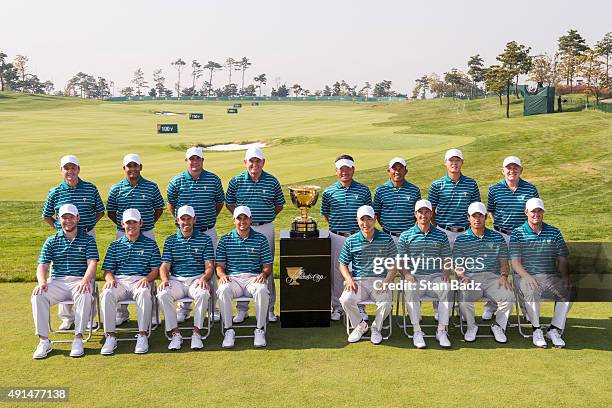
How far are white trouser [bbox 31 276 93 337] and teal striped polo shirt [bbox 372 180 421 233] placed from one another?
379cm

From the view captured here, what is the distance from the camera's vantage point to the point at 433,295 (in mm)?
7730

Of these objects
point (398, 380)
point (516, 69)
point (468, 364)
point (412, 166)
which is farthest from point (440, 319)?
point (516, 69)

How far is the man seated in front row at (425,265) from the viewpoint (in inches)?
299

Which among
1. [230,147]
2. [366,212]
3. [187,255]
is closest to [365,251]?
[366,212]

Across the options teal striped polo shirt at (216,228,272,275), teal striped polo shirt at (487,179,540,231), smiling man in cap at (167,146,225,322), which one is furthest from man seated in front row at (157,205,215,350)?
teal striped polo shirt at (487,179,540,231)

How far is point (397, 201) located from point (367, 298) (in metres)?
1.38

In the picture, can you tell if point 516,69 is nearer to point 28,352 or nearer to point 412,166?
point 412,166

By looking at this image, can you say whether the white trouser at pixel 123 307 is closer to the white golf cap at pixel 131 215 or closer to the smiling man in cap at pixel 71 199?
the smiling man in cap at pixel 71 199

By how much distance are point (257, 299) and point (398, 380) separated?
2102 millimetres

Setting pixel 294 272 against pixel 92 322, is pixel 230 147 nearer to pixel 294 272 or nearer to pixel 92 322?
pixel 294 272

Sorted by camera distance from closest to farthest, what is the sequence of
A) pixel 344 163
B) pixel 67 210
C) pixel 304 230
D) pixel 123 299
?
pixel 67 210
pixel 123 299
pixel 304 230
pixel 344 163

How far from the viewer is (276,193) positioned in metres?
8.66

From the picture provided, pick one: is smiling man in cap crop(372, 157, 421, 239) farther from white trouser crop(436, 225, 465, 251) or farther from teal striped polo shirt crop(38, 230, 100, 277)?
teal striped polo shirt crop(38, 230, 100, 277)

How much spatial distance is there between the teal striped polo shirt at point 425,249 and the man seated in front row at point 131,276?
3.02m
